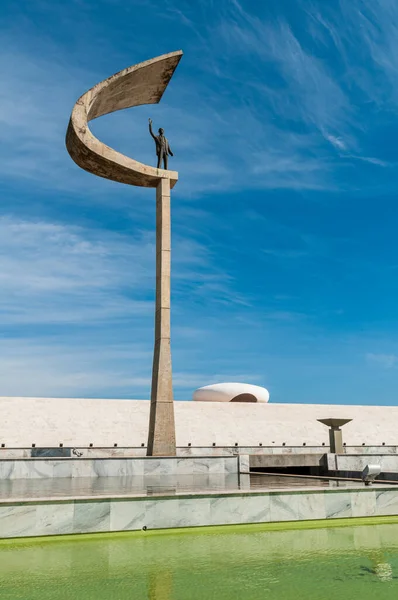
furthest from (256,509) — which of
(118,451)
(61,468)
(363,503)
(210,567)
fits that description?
(118,451)

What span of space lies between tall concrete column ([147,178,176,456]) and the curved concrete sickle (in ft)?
2.75

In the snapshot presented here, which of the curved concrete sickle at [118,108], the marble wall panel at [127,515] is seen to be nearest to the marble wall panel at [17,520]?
the marble wall panel at [127,515]

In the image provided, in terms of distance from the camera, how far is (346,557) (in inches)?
228

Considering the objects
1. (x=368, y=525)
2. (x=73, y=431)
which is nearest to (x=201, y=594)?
(x=368, y=525)

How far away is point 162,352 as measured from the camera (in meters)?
15.2

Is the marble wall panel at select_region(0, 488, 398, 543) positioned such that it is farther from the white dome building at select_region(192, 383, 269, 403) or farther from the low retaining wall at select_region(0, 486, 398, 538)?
the white dome building at select_region(192, 383, 269, 403)

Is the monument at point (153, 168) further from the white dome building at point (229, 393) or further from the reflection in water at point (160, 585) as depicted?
the white dome building at point (229, 393)

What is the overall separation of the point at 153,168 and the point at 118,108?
2.38 m

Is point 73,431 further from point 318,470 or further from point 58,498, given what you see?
point 58,498

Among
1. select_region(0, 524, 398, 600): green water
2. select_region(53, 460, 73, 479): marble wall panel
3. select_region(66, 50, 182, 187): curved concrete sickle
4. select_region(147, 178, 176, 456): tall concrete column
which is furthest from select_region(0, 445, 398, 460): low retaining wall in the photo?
select_region(0, 524, 398, 600): green water

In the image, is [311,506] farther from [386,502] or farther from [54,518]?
[54,518]

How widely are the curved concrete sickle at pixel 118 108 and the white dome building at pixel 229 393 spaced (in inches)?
839

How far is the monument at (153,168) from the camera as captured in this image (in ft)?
49.1

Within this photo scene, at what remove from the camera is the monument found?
1497 centimetres
